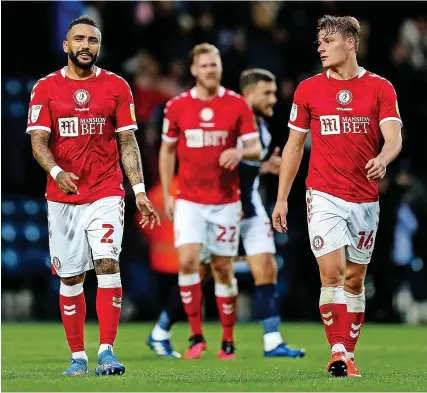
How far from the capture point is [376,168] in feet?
28.9

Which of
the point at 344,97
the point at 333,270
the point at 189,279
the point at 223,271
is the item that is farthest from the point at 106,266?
the point at 223,271

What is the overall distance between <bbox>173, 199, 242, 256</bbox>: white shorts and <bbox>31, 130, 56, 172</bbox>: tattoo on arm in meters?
2.80

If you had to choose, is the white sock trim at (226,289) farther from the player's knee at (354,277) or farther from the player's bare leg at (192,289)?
the player's knee at (354,277)

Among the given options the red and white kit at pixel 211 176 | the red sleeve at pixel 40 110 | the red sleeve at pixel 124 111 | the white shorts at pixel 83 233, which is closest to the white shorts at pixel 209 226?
the red and white kit at pixel 211 176

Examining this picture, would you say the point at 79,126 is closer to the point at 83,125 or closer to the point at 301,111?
the point at 83,125

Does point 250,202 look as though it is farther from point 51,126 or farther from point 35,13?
point 35,13

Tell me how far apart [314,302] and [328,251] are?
9.03m

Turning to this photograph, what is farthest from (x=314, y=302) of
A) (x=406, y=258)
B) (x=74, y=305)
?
(x=74, y=305)

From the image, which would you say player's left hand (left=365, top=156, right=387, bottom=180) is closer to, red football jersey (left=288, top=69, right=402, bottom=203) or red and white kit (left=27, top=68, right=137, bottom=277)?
red football jersey (left=288, top=69, right=402, bottom=203)

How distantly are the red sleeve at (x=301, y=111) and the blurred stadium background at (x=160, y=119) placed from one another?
7.11 metres

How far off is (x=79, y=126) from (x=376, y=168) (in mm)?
2191

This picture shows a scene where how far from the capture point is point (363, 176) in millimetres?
9508

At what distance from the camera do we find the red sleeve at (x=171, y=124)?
12391 millimetres

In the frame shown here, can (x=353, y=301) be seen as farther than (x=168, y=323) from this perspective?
No
